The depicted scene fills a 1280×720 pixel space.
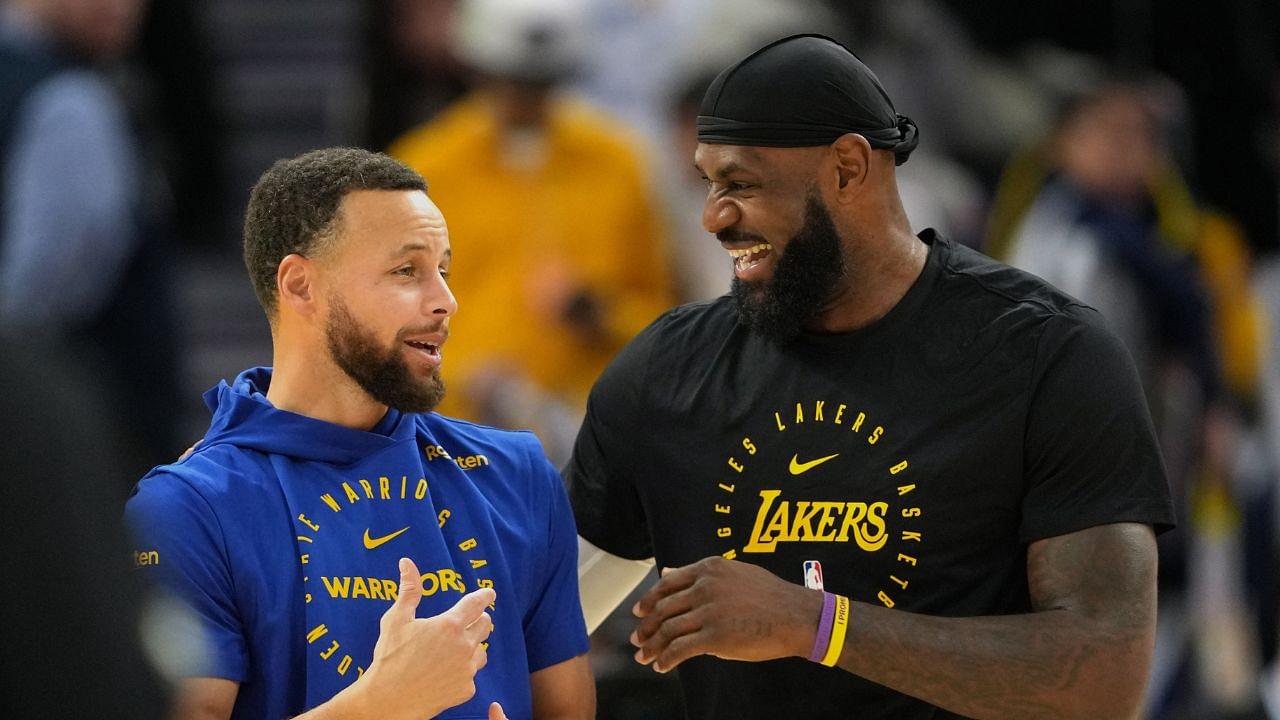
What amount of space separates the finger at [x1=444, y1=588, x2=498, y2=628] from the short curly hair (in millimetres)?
599

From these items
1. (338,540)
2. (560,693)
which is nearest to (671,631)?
(560,693)

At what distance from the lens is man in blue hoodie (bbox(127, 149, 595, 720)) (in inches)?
117

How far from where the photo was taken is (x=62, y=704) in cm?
163

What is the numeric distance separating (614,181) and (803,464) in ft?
9.14

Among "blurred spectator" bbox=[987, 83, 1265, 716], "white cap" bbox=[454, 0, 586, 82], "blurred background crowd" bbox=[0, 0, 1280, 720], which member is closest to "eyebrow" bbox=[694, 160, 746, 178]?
"blurred background crowd" bbox=[0, 0, 1280, 720]

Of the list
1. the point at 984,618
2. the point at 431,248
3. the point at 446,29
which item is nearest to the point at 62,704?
the point at 431,248

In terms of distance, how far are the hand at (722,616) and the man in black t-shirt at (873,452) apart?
0.03 ft

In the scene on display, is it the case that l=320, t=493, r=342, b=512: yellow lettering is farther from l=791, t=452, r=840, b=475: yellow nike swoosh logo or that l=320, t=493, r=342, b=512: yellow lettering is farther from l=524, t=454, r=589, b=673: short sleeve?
l=791, t=452, r=840, b=475: yellow nike swoosh logo

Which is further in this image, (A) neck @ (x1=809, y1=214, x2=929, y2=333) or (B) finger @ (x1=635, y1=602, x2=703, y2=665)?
(A) neck @ (x1=809, y1=214, x2=929, y2=333)

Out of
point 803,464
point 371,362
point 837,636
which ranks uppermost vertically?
point 371,362

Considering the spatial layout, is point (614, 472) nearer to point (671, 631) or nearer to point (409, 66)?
point (671, 631)

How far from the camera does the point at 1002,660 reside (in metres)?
3.34

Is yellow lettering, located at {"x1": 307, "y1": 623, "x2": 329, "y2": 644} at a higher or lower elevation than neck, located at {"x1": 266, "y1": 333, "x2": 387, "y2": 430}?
lower

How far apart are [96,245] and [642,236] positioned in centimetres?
166
